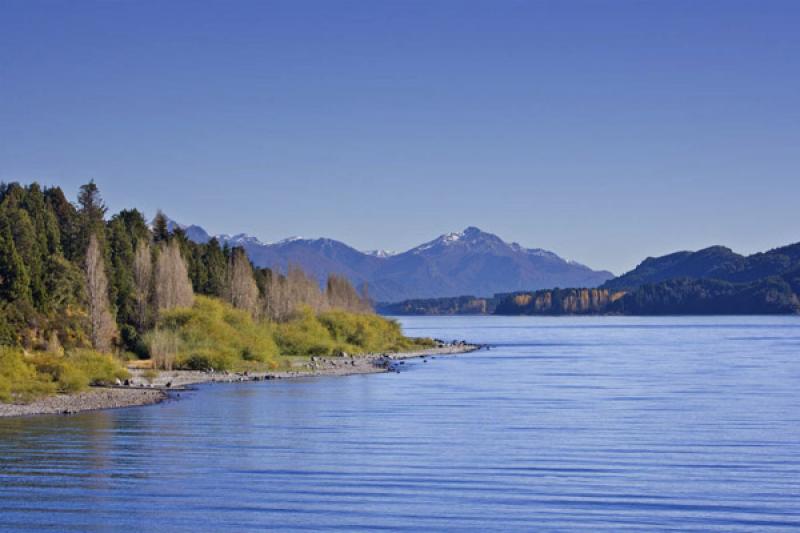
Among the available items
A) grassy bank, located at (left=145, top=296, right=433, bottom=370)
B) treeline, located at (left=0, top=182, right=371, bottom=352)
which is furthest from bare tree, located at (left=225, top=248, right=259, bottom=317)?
grassy bank, located at (left=145, top=296, right=433, bottom=370)

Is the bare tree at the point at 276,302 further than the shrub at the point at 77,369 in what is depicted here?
Yes

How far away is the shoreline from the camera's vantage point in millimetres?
42562

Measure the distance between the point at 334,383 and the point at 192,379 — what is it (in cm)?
801

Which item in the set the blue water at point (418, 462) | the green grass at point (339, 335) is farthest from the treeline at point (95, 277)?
the blue water at point (418, 462)

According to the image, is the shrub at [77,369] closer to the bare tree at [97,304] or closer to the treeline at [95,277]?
the treeline at [95,277]

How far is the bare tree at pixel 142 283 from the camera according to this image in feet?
247

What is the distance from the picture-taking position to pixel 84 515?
864 inches

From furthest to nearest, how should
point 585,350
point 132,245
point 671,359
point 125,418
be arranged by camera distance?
point 585,350, point 132,245, point 671,359, point 125,418

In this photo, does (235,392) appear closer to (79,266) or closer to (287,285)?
(79,266)

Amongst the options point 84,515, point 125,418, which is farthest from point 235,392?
point 84,515

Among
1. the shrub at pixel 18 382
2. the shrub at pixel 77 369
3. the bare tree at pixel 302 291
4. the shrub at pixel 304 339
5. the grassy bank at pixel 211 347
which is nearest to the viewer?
the shrub at pixel 18 382

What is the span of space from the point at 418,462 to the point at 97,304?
40.2m

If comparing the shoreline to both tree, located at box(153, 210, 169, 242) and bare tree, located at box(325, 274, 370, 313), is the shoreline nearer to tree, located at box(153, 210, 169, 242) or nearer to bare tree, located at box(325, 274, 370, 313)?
tree, located at box(153, 210, 169, 242)

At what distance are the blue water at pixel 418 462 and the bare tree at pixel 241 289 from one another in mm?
44516
